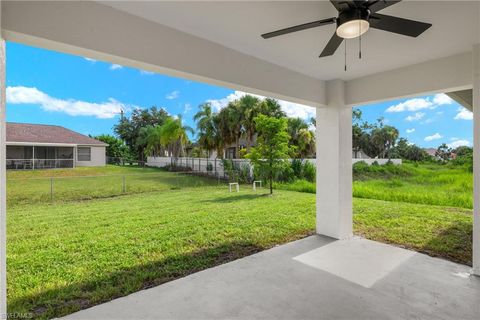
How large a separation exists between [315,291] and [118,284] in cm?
198

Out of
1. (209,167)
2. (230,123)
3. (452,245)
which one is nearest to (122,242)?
(452,245)

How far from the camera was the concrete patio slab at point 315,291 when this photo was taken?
2.12 meters

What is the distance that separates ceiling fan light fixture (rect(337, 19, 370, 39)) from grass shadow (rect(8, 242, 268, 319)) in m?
2.76

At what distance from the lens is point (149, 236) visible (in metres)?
4.08

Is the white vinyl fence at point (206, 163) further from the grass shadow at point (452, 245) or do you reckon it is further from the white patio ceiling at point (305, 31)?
the white patio ceiling at point (305, 31)

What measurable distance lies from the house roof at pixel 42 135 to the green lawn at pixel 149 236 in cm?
773

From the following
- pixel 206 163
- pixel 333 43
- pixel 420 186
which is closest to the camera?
pixel 333 43

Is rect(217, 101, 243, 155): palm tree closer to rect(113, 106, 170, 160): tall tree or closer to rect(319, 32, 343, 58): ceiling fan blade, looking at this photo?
rect(319, 32, 343, 58): ceiling fan blade

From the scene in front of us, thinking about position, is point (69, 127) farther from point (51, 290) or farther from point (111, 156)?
point (51, 290)

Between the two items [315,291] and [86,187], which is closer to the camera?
[315,291]

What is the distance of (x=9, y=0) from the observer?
5.72 feet

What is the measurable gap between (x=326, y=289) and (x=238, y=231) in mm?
2055

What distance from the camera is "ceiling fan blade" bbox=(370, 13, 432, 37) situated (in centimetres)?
174

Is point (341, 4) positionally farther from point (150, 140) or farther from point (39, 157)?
point (150, 140)
